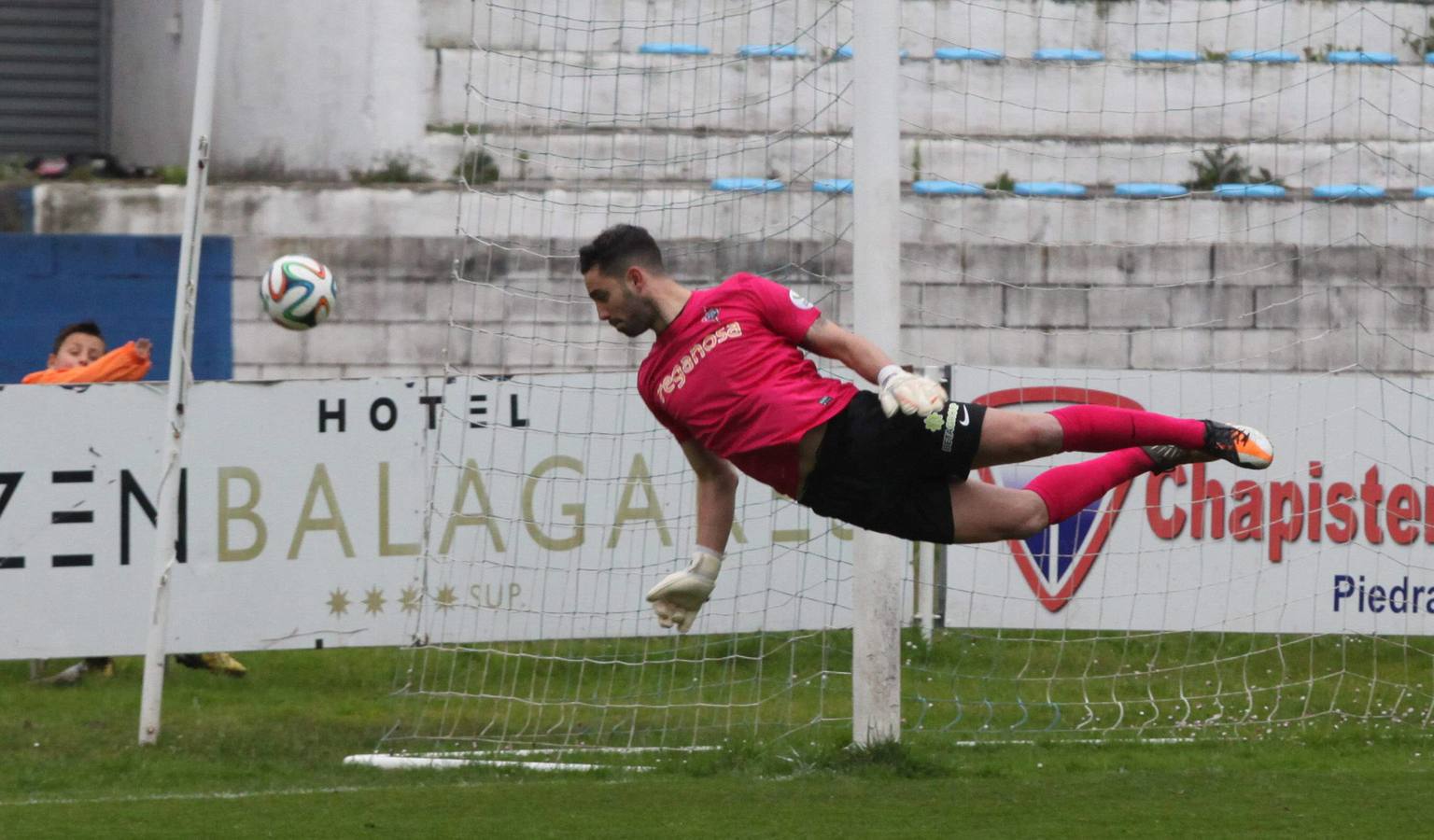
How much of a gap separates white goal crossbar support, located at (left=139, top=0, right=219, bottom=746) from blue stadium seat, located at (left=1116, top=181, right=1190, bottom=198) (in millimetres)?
6722

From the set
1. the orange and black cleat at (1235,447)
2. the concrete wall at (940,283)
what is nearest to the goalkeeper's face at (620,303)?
the orange and black cleat at (1235,447)

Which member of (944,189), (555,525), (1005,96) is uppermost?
(1005,96)

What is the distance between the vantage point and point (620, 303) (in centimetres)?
589

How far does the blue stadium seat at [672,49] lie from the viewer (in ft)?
43.6

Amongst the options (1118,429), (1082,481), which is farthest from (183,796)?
(1118,429)

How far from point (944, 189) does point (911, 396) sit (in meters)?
8.61

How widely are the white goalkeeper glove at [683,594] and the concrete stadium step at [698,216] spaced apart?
5557mm

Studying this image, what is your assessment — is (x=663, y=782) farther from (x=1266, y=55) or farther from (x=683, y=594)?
(x=1266, y=55)

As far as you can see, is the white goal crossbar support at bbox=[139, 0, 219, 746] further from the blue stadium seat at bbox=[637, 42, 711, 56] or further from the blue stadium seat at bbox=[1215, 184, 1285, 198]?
the blue stadium seat at bbox=[1215, 184, 1285, 198]

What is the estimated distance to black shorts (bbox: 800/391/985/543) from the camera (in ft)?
19.1

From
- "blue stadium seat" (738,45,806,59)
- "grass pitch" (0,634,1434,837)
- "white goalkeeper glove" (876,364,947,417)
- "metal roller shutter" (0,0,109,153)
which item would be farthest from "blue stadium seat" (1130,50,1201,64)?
"metal roller shutter" (0,0,109,153)

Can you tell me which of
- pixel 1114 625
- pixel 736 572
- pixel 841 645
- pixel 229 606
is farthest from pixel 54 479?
pixel 1114 625

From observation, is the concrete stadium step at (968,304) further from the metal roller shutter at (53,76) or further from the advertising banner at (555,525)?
the metal roller shutter at (53,76)

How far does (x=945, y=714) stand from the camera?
8961 mm
